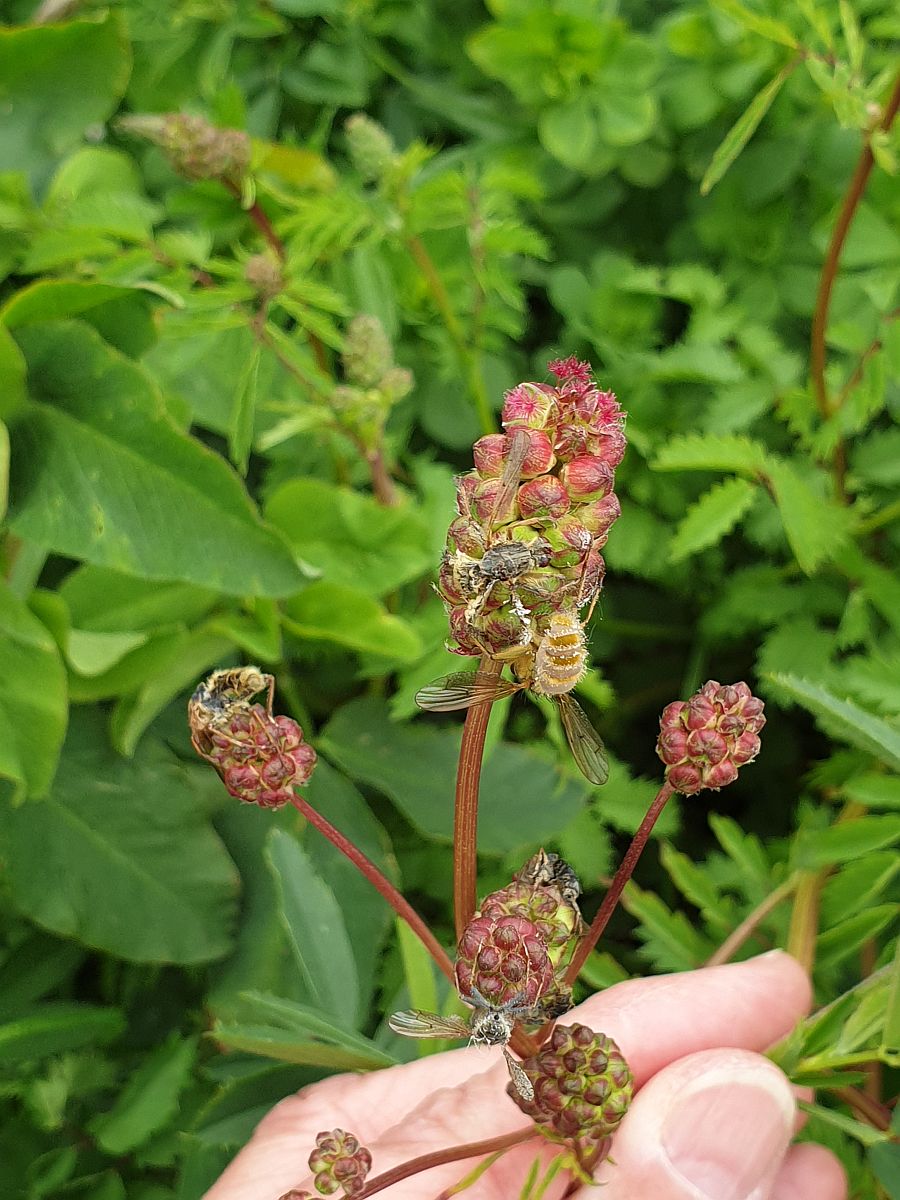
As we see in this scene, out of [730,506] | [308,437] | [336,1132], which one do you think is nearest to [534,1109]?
[336,1132]

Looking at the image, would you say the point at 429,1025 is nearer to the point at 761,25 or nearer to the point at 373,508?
the point at 373,508

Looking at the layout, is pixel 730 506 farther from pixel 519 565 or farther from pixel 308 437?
pixel 519 565

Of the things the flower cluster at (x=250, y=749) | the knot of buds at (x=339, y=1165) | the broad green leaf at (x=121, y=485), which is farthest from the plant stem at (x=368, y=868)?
the broad green leaf at (x=121, y=485)

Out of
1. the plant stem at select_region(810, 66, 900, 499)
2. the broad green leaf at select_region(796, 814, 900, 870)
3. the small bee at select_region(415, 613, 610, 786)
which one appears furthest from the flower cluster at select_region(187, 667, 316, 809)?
the plant stem at select_region(810, 66, 900, 499)

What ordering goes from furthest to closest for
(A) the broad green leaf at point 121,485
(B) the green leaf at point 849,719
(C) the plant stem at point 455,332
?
1. (C) the plant stem at point 455,332
2. (A) the broad green leaf at point 121,485
3. (B) the green leaf at point 849,719

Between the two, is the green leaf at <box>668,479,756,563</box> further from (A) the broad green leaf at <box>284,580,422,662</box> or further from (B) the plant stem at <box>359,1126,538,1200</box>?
(B) the plant stem at <box>359,1126,538,1200</box>

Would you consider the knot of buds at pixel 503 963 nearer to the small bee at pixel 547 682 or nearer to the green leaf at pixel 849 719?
the small bee at pixel 547 682
